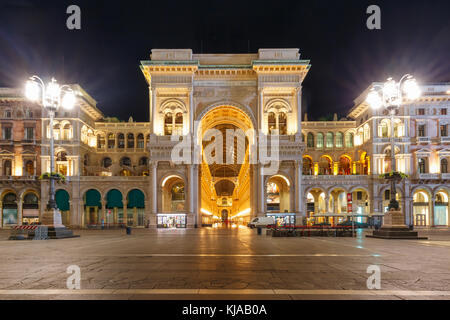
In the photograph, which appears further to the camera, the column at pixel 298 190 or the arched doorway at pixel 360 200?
the arched doorway at pixel 360 200

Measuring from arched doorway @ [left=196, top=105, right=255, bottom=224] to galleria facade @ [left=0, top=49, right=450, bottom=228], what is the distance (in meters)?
0.80

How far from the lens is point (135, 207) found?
54062mm

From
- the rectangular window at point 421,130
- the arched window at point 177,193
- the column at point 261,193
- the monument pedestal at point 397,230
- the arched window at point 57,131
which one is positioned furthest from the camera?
the arched window at point 177,193

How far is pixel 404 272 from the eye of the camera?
994 centimetres

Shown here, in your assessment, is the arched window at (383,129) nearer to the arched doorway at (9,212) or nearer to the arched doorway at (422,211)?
the arched doorway at (422,211)

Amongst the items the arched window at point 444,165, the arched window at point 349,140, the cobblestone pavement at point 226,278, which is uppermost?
the arched window at point 349,140

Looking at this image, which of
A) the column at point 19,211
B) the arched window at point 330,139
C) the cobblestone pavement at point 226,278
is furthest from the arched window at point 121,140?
the cobblestone pavement at point 226,278

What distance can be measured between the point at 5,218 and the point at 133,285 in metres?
52.6

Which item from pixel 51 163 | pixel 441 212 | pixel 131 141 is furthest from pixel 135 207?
pixel 441 212

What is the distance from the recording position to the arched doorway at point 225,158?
53.3 metres

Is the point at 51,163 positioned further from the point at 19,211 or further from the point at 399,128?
the point at 399,128

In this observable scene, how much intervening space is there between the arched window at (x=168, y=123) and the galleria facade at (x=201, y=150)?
0.19 m

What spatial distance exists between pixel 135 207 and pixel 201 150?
43.4ft

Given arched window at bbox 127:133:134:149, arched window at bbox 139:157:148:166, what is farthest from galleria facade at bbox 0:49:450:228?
arched window at bbox 127:133:134:149
